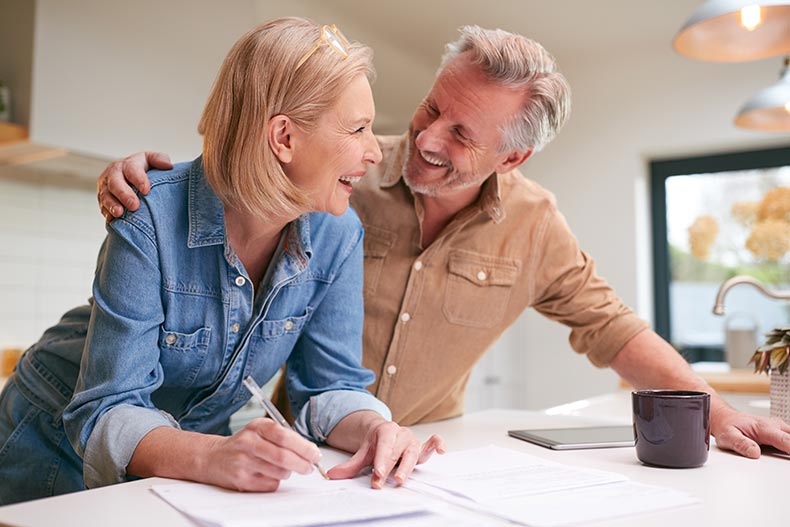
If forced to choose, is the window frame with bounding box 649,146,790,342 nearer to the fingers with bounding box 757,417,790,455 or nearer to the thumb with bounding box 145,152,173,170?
the fingers with bounding box 757,417,790,455

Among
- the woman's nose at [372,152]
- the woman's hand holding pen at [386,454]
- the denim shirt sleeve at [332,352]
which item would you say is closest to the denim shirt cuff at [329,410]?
the denim shirt sleeve at [332,352]

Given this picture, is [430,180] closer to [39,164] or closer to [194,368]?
[194,368]

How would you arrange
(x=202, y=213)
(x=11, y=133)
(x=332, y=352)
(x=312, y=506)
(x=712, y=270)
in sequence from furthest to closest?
1. (x=712, y=270)
2. (x=11, y=133)
3. (x=332, y=352)
4. (x=202, y=213)
5. (x=312, y=506)

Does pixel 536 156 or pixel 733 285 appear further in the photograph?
pixel 536 156

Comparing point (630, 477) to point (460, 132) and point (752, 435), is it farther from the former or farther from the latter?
point (460, 132)

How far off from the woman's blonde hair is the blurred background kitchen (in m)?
1.89

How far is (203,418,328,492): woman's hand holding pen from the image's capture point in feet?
2.64

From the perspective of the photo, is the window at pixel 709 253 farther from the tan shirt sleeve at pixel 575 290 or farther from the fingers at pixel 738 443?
the fingers at pixel 738 443

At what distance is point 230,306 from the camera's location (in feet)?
3.63

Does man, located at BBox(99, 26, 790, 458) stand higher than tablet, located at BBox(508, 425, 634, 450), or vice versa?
man, located at BBox(99, 26, 790, 458)

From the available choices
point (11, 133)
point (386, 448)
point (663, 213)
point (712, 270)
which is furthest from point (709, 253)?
point (386, 448)

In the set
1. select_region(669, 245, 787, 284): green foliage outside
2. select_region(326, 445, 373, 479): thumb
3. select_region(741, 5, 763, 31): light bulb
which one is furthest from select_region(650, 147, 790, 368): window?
select_region(326, 445, 373, 479): thumb

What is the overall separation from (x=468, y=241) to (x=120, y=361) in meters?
0.88

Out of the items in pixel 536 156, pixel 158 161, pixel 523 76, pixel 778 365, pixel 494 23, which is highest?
pixel 494 23
